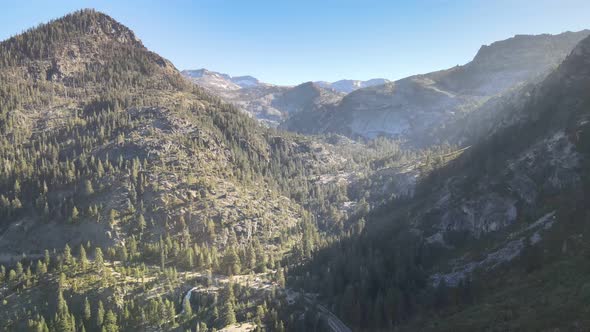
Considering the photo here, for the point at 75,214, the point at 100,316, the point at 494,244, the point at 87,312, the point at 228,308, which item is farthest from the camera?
the point at 75,214

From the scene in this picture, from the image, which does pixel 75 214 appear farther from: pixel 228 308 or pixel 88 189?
pixel 228 308

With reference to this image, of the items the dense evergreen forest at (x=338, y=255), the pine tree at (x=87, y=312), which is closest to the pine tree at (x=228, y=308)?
the dense evergreen forest at (x=338, y=255)

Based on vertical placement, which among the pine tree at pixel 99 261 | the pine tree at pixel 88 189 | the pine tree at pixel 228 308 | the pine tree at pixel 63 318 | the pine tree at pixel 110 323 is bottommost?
the pine tree at pixel 228 308

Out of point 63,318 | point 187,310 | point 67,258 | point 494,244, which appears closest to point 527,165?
point 494,244

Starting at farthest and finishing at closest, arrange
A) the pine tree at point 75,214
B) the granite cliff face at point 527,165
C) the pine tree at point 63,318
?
the pine tree at point 75,214
the granite cliff face at point 527,165
the pine tree at point 63,318

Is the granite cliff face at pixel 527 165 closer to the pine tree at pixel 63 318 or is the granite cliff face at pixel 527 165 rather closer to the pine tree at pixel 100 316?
the pine tree at pixel 100 316

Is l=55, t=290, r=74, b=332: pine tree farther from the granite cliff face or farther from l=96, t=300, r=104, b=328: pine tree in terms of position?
the granite cliff face

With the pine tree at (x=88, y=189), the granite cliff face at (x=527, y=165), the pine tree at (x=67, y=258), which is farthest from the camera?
the pine tree at (x=88, y=189)

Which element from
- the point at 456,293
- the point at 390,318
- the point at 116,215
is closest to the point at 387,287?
the point at 390,318
